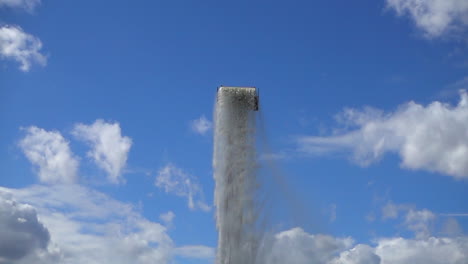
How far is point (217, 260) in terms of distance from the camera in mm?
173500

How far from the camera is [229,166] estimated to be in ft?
595

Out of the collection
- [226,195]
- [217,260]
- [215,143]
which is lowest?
[217,260]

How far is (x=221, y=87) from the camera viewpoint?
183375mm

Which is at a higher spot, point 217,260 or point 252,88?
point 252,88

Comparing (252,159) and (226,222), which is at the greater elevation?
(252,159)

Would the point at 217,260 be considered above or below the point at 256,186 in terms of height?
below

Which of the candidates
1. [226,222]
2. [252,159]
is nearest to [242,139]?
Result: [252,159]

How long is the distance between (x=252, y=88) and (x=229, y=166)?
637 inches

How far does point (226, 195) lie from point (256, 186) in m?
6.17

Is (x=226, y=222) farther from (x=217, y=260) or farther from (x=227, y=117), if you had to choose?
(x=227, y=117)

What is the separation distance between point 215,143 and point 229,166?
234 inches

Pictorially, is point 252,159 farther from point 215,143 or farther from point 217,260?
point 217,260

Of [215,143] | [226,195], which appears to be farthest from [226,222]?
[215,143]

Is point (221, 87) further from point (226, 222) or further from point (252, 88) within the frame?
point (226, 222)
